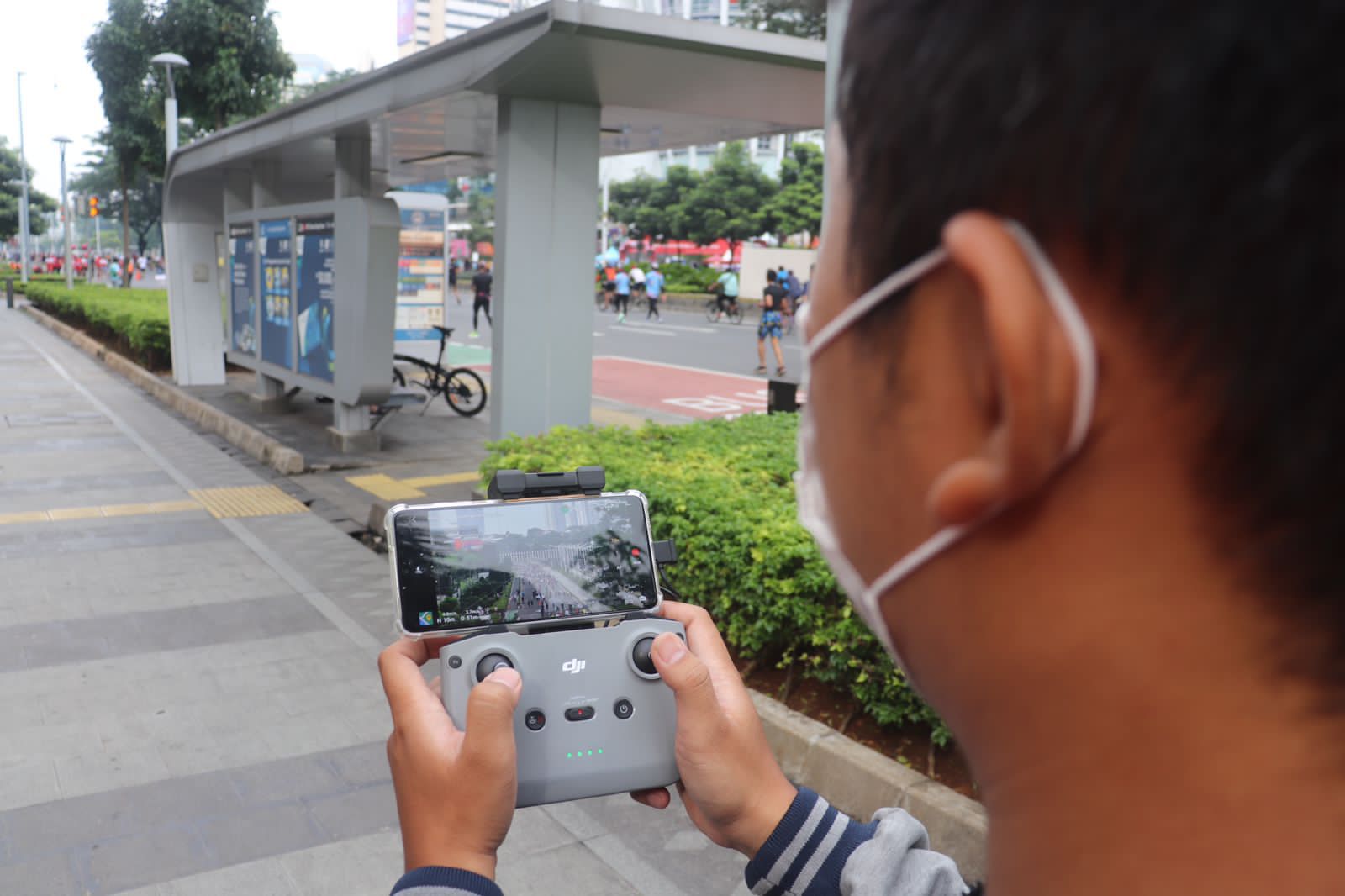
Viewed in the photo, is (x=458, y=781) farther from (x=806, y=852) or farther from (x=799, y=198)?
(x=799, y=198)

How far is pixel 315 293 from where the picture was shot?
11031mm

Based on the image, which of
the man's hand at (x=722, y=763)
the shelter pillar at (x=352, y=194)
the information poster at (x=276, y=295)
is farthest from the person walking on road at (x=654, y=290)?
the man's hand at (x=722, y=763)

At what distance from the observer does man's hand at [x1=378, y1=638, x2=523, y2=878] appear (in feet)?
3.47

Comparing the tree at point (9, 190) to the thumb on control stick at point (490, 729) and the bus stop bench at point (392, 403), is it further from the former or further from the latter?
the thumb on control stick at point (490, 729)

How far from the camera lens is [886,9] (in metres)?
0.58

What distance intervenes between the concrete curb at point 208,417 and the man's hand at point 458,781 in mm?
9239

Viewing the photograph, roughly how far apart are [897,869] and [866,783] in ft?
8.17

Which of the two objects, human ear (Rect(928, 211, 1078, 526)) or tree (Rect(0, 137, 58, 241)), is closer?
human ear (Rect(928, 211, 1078, 526))

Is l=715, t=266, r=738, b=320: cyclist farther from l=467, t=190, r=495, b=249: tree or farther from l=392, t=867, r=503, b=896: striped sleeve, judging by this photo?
l=467, t=190, r=495, b=249: tree

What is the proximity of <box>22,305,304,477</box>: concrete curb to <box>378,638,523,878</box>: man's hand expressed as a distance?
9.24m

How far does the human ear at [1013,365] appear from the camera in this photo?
0.50m

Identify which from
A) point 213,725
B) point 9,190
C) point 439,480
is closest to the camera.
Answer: point 213,725

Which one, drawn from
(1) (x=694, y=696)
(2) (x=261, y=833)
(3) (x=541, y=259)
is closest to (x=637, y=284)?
(3) (x=541, y=259)

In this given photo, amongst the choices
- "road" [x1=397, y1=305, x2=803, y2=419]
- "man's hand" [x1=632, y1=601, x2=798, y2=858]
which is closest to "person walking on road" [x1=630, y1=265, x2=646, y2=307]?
"road" [x1=397, y1=305, x2=803, y2=419]
